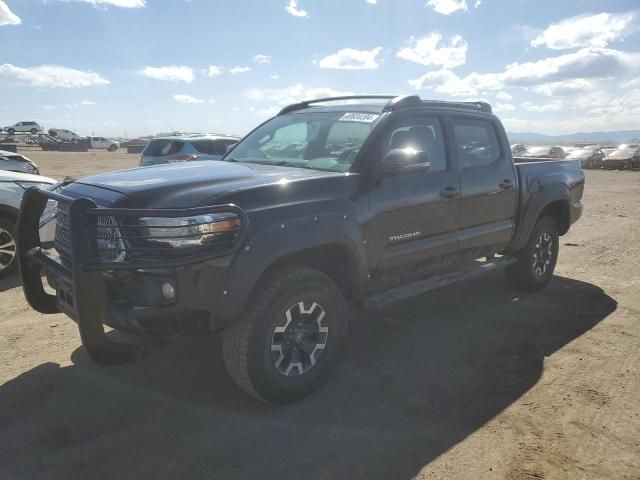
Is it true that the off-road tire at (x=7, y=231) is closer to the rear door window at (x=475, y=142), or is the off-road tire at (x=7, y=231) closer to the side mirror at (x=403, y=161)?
the side mirror at (x=403, y=161)

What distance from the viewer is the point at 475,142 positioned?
4.91m

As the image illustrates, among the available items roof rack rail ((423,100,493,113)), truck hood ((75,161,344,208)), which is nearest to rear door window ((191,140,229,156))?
roof rack rail ((423,100,493,113))

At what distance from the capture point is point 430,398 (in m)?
3.53

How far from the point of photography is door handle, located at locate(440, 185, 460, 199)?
432 cm

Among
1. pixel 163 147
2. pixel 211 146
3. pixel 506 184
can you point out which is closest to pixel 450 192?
pixel 506 184

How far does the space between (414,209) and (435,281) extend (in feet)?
2.42

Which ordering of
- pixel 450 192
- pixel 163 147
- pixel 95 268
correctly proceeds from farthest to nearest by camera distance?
pixel 163 147 < pixel 450 192 < pixel 95 268

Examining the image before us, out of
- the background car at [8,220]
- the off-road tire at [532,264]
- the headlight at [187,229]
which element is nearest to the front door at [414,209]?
the headlight at [187,229]

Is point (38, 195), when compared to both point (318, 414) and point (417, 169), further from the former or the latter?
point (417, 169)

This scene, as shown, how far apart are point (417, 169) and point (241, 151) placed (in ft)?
5.55

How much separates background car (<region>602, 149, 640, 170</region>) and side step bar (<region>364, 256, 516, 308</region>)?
97.2ft

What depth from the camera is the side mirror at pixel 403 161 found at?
145 inches

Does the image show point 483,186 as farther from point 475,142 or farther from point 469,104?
point 469,104

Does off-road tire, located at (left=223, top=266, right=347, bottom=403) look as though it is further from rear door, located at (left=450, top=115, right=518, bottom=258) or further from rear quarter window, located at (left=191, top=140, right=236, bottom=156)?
rear quarter window, located at (left=191, top=140, right=236, bottom=156)
